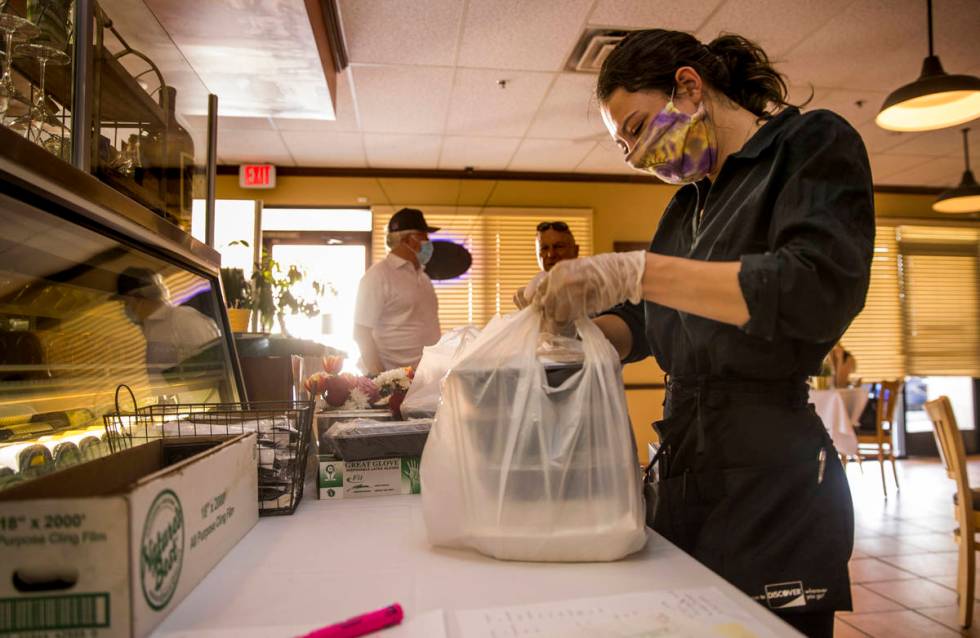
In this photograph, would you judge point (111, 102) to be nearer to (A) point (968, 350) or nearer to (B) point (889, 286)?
(B) point (889, 286)

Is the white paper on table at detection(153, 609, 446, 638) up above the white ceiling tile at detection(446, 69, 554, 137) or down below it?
below

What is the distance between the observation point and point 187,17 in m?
2.37

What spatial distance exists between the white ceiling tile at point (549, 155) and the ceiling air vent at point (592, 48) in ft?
4.29

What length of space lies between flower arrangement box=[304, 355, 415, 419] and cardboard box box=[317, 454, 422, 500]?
0.32 meters

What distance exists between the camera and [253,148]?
5.11m

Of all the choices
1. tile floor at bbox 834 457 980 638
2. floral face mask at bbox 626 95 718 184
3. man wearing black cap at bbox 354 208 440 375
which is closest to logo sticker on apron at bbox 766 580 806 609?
floral face mask at bbox 626 95 718 184

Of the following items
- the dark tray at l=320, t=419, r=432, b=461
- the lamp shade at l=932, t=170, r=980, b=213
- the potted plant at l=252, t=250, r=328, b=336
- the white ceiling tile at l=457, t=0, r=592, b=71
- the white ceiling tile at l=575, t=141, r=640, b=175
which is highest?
the white ceiling tile at l=457, t=0, r=592, b=71

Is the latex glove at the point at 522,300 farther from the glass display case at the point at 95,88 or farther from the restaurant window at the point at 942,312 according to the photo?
the restaurant window at the point at 942,312

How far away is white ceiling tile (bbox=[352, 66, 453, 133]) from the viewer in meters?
3.83

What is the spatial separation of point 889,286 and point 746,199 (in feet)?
22.0

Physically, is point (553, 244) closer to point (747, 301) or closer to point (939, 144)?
point (747, 301)

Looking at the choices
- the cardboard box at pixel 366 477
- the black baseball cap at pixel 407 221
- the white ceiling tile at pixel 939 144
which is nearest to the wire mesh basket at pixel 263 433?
the cardboard box at pixel 366 477

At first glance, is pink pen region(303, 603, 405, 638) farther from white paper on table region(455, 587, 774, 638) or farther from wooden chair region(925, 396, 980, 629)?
wooden chair region(925, 396, 980, 629)

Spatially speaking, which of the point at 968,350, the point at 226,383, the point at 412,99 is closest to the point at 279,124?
the point at 412,99
